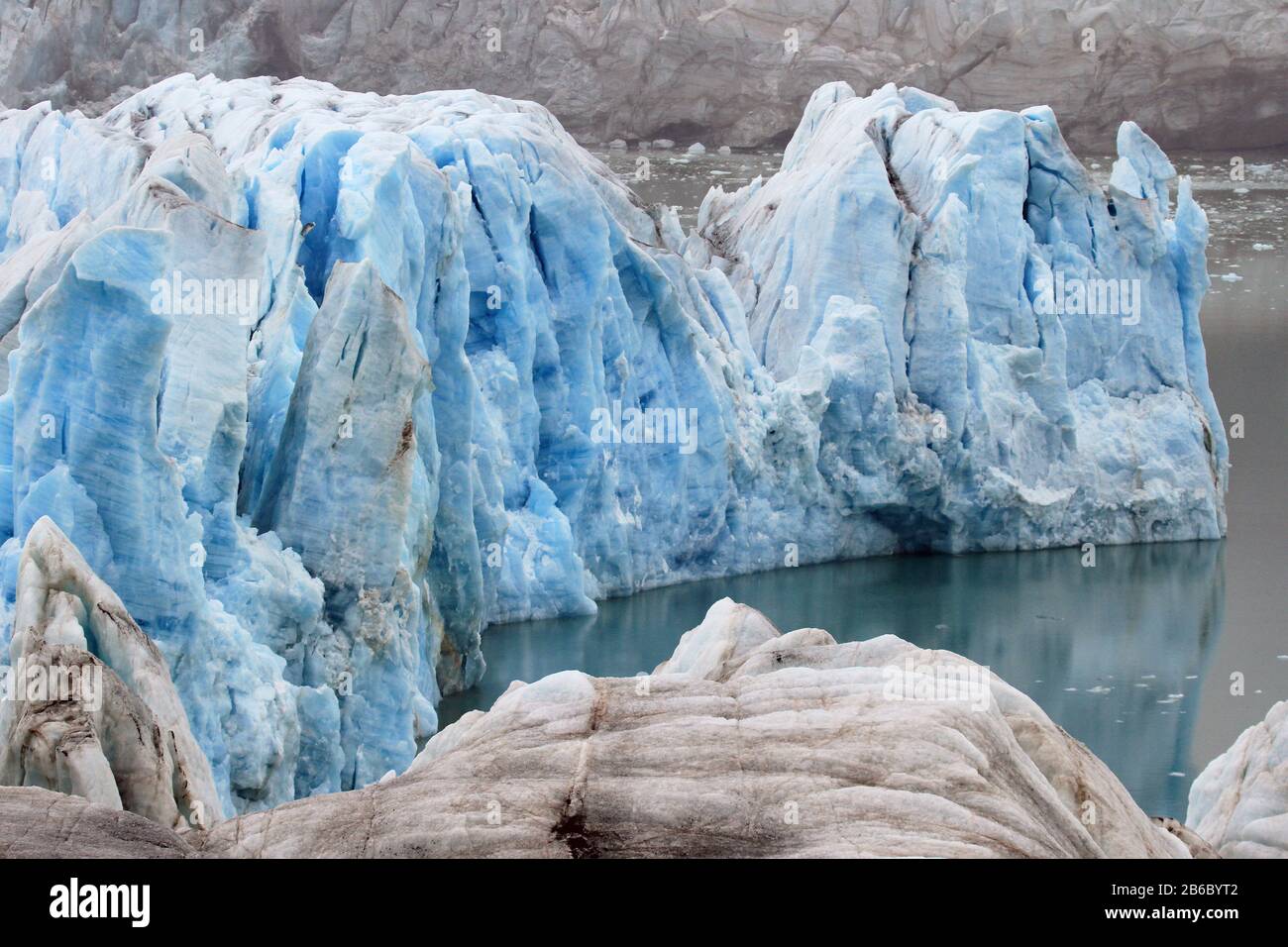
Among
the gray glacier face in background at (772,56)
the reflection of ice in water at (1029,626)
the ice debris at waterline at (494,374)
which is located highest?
the gray glacier face in background at (772,56)

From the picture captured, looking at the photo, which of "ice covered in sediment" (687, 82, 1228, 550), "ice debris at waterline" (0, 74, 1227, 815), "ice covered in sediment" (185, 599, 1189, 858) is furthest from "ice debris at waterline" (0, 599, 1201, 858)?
Answer: "ice covered in sediment" (687, 82, 1228, 550)

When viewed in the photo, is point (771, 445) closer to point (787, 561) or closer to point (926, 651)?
point (787, 561)

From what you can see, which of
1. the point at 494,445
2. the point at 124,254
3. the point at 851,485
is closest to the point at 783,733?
the point at 124,254

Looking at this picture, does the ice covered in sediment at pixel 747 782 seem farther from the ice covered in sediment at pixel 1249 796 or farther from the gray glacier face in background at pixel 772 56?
the gray glacier face in background at pixel 772 56

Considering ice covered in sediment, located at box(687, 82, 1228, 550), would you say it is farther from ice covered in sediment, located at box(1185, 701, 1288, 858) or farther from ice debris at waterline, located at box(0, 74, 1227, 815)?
ice covered in sediment, located at box(1185, 701, 1288, 858)

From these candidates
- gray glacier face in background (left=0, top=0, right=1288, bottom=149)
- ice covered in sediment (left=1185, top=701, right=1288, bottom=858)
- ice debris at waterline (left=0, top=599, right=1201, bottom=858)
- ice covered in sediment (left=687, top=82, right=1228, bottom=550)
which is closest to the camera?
ice debris at waterline (left=0, top=599, right=1201, bottom=858)

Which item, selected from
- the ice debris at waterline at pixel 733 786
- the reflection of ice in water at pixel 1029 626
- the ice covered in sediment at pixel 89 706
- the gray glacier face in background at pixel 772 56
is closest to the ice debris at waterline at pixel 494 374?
the reflection of ice in water at pixel 1029 626
